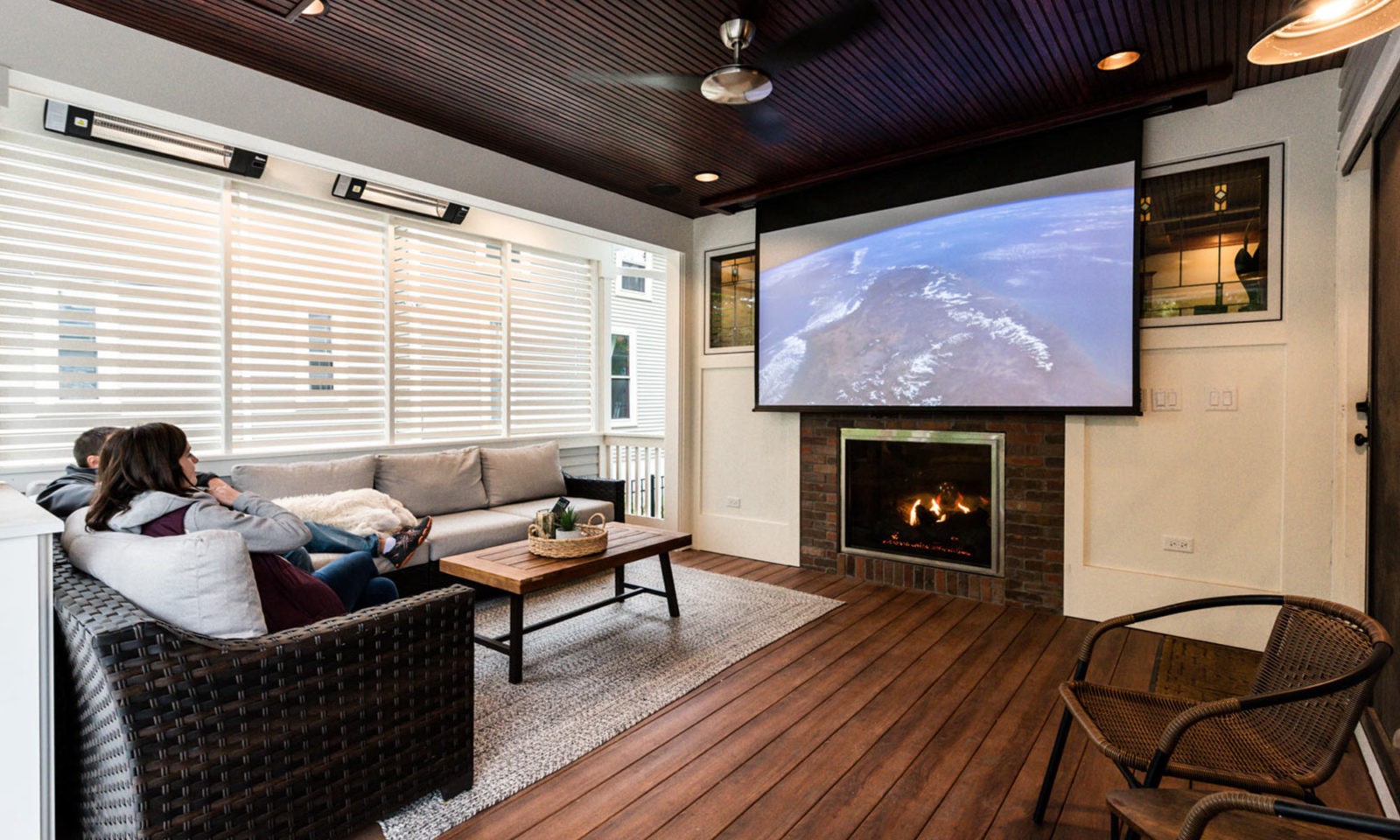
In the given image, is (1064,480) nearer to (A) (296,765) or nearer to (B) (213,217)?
(A) (296,765)

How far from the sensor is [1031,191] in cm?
370

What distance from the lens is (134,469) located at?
1.98 metres

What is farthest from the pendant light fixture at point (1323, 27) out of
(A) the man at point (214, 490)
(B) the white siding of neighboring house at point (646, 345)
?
(B) the white siding of neighboring house at point (646, 345)

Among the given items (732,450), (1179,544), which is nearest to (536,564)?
(732,450)

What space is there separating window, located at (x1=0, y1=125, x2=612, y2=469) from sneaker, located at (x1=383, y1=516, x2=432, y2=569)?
1.11 m

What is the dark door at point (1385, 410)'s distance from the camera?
215 centimetres

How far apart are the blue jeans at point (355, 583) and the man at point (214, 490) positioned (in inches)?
4.6

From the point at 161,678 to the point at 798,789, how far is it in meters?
1.75

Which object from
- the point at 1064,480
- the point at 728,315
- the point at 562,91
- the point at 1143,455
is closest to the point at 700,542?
the point at 728,315

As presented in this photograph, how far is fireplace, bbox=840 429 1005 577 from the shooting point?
4.01m

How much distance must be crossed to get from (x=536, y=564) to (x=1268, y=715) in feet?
8.61

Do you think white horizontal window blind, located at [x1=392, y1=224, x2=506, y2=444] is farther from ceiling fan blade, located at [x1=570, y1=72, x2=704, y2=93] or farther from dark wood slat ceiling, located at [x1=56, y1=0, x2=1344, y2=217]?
ceiling fan blade, located at [x1=570, y1=72, x2=704, y2=93]

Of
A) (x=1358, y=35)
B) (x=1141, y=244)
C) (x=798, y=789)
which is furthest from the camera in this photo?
(x=1141, y=244)

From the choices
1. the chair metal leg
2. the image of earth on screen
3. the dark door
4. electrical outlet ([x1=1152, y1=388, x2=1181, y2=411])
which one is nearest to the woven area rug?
the chair metal leg
